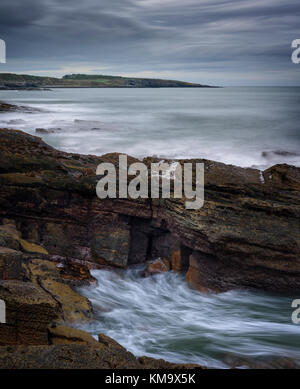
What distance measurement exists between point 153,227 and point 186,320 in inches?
103

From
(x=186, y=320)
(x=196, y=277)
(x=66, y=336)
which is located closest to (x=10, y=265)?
(x=66, y=336)

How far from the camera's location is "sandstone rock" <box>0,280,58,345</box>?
4887 millimetres

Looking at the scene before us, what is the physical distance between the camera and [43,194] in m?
9.02

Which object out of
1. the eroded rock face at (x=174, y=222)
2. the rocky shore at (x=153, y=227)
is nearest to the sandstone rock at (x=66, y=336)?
the rocky shore at (x=153, y=227)

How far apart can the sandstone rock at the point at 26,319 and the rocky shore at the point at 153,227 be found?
62.6 inches

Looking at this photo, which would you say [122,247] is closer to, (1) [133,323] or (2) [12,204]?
(1) [133,323]

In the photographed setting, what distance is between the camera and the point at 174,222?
863cm

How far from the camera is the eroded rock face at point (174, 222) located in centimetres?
804

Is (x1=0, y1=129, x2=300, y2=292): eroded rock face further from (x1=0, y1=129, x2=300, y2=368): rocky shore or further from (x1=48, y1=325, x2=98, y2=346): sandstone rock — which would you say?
(x1=48, y1=325, x2=98, y2=346): sandstone rock

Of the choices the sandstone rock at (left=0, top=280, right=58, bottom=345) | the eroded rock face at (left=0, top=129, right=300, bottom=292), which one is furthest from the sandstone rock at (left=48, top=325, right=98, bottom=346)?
the eroded rock face at (left=0, top=129, right=300, bottom=292)

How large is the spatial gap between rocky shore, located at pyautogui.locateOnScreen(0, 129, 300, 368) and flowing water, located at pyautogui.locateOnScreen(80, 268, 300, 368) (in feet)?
1.12

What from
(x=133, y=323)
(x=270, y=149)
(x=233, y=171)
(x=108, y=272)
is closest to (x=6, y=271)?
(x=133, y=323)
